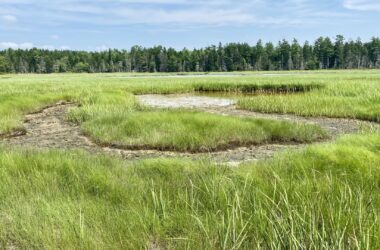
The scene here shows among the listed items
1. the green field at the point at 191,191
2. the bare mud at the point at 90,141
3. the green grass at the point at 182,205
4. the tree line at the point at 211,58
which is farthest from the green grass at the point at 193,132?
the tree line at the point at 211,58

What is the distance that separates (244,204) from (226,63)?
142 m

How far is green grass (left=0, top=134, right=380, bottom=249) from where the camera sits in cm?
427

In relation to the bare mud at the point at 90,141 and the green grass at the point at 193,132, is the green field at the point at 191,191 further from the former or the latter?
the bare mud at the point at 90,141

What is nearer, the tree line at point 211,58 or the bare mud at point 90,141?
the bare mud at point 90,141

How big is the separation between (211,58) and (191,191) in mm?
142404

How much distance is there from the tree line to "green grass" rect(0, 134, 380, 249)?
133342 mm

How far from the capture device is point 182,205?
17.6ft

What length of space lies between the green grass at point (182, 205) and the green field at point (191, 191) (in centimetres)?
2

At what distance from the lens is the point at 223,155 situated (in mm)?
12234

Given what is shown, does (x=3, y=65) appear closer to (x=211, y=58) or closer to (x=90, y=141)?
(x=211, y=58)

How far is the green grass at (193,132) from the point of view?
43.6 ft

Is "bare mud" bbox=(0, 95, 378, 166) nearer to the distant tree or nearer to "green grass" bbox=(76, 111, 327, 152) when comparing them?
"green grass" bbox=(76, 111, 327, 152)

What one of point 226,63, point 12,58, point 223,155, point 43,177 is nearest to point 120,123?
point 223,155

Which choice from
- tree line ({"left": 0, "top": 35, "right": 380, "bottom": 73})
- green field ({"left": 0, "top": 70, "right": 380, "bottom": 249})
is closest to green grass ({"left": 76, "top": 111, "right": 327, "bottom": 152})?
green field ({"left": 0, "top": 70, "right": 380, "bottom": 249})
